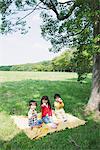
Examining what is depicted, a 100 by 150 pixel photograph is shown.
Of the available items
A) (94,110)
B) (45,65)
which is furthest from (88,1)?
(45,65)

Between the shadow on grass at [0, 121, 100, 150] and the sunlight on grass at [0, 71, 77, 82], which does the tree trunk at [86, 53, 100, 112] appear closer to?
the shadow on grass at [0, 121, 100, 150]

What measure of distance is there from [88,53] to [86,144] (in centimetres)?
345

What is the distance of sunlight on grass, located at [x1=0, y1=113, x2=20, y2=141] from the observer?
11.1m

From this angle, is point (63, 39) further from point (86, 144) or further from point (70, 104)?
point (86, 144)

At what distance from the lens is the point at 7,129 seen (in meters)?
11.7

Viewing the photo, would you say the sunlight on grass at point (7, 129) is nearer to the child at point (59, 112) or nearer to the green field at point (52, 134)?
the green field at point (52, 134)

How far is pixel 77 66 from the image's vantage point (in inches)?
595

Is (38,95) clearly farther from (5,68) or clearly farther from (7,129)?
(5,68)

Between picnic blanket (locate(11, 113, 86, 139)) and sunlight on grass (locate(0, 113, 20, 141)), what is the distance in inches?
7.2

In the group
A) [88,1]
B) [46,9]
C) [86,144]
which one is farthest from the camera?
[46,9]

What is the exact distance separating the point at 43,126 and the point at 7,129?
1.20 m

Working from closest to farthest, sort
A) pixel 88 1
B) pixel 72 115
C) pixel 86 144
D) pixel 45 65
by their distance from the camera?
1. pixel 86 144
2. pixel 88 1
3. pixel 72 115
4. pixel 45 65

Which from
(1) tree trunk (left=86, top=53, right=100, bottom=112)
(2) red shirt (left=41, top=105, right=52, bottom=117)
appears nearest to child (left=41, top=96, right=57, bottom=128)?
(2) red shirt (left=41, top=105, right=52, bottom=117)

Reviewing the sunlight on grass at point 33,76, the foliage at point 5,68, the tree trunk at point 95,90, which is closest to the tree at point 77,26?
the tree trunk at point 95,90
